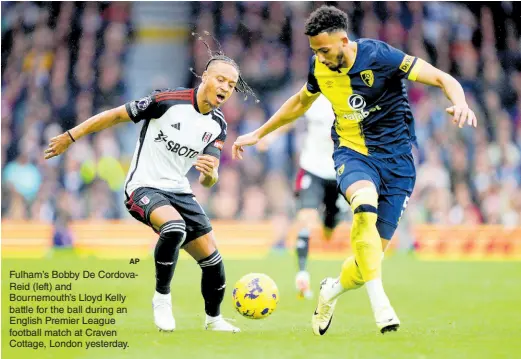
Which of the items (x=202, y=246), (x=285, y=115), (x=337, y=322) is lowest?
(x=337, y=322)

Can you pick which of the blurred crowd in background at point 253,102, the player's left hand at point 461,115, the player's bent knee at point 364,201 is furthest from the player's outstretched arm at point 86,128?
the blurred crowd in background at point 253,102

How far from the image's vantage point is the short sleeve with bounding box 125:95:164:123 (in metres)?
7.41

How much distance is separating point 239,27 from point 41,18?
5159mm

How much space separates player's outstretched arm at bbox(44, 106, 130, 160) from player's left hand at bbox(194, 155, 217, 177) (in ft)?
2.26

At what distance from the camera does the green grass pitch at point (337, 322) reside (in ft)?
20.1

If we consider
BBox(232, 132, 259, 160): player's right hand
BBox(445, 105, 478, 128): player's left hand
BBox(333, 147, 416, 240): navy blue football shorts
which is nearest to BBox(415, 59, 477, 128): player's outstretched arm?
BBox(445, 105, 478, 128): player's left hand

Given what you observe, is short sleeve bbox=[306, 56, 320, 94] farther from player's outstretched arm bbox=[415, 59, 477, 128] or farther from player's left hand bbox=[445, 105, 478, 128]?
player's left hand bbox=[445, 105, 478, 128]

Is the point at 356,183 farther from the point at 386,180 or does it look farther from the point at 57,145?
the point at 57,145

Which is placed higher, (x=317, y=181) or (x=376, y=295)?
(x=317, y=181)

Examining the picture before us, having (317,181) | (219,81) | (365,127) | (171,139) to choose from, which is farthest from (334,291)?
(317,181)

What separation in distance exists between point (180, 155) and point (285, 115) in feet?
3.19

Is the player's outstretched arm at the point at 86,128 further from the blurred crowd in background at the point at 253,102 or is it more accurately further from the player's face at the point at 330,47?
the blurred crowd in background at the point at 253,102

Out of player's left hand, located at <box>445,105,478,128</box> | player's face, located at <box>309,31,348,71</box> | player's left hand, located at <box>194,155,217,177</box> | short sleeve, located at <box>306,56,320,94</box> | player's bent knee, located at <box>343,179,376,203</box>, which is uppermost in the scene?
player's face, located at <box>309,31,348,71</box>

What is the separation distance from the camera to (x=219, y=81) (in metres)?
7.47
